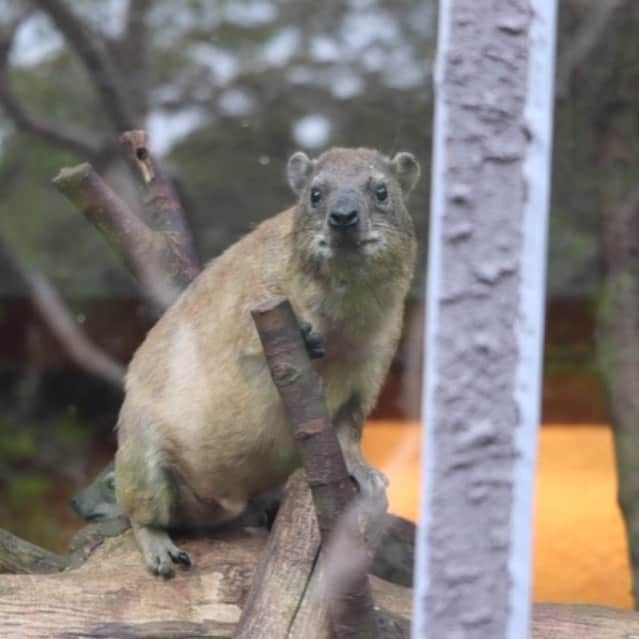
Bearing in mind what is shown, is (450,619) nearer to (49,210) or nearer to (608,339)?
(608,339)

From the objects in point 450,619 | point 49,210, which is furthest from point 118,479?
point 450,619

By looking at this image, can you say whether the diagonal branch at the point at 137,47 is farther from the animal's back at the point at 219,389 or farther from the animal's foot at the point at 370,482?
the animal's foot at the point at 370,482

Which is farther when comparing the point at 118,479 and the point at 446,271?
the point at 118,479

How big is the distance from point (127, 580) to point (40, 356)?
6.39ft

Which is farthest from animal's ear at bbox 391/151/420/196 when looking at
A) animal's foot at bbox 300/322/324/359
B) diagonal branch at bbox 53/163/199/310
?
diagonal branch at bbox 53/163/199/310

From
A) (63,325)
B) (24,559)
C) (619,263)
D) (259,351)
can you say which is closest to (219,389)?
(259,351)

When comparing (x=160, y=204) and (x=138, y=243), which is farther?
(x=160, y=204)

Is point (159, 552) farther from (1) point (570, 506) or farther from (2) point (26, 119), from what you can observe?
(2) point (26, 119)

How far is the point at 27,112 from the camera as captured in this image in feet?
15.8

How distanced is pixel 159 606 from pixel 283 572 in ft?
1.06

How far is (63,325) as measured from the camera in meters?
4.96

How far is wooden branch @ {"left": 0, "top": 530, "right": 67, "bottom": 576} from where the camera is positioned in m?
3.39

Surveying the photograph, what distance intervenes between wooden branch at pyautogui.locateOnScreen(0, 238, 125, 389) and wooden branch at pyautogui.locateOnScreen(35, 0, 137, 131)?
0.73m

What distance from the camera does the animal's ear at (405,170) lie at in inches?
129
